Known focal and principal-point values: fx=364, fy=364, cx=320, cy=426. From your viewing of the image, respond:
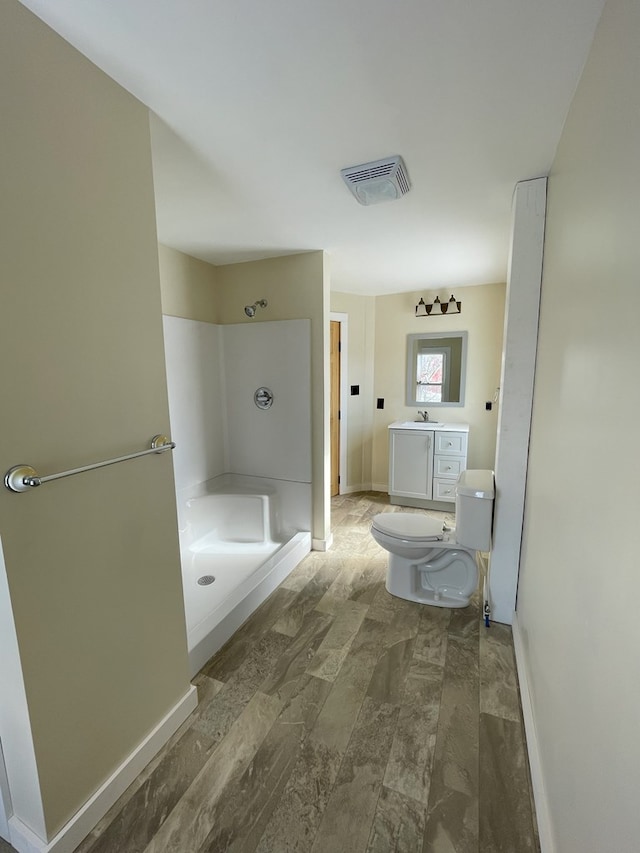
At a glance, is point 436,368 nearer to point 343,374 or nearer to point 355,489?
point 343,374

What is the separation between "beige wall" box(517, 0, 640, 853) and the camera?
64 cm

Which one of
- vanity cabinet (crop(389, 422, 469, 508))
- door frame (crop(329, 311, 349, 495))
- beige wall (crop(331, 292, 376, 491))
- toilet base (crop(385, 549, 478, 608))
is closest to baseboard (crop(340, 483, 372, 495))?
beige wall (crop(331, 292, 376, 491))

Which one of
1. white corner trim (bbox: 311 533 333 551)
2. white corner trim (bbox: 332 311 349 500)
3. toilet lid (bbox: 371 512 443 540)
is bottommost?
white corner trim (bbox: 311 533 333 551)

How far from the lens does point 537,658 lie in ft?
4.31

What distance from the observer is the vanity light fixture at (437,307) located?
3.57 meters

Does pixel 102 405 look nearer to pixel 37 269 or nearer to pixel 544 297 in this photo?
pixel 37 269

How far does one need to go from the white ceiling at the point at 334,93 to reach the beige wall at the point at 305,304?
1.85 ft

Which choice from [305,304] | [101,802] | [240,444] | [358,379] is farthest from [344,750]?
[358,379]

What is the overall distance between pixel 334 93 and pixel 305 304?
1452mm

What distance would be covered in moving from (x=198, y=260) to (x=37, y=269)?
1922 mm

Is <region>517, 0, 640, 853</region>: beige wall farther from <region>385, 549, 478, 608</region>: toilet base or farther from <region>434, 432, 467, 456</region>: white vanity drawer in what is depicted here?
<region>434, 432, 467, 456</region>: white vanity drawer

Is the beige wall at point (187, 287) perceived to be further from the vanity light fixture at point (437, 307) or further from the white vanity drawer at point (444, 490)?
the white vanity drawer at point (444, 490)

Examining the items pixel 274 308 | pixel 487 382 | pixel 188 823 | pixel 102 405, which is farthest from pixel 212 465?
pixel 487 382

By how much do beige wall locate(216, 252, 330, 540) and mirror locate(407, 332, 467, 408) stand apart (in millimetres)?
1570
